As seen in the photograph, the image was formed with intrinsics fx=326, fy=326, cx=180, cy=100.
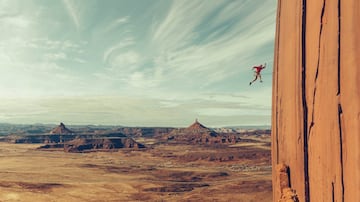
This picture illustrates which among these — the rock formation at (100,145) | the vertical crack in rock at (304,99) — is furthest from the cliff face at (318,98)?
the rock formation at (100,145)

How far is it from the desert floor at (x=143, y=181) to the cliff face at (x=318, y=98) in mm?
35497

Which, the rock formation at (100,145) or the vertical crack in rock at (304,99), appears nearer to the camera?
Result: the vertical crack in rock at (304,99)

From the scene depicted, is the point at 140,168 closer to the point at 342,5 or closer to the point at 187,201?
the point at 187,201

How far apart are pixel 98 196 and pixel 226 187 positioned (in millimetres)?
18197

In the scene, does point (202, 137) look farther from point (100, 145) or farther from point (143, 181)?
point (143, 181)

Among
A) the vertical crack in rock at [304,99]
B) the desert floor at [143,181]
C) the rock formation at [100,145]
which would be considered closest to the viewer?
the vertical crack in rock at [304,99]

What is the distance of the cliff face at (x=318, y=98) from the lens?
450 cm

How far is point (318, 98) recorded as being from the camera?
5508 mm

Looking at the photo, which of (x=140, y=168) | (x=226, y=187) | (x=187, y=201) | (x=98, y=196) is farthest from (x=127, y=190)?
(x=140, y=168)

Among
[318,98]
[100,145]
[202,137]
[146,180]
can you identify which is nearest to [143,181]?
[146,180]

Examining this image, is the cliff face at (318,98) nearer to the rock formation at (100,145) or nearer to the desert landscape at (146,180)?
the desert landscape at (146,180)

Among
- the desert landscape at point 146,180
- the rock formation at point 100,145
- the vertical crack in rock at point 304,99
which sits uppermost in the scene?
the vertical crack in rock at point 304,99

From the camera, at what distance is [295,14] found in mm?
6145

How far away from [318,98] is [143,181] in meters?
51.1
